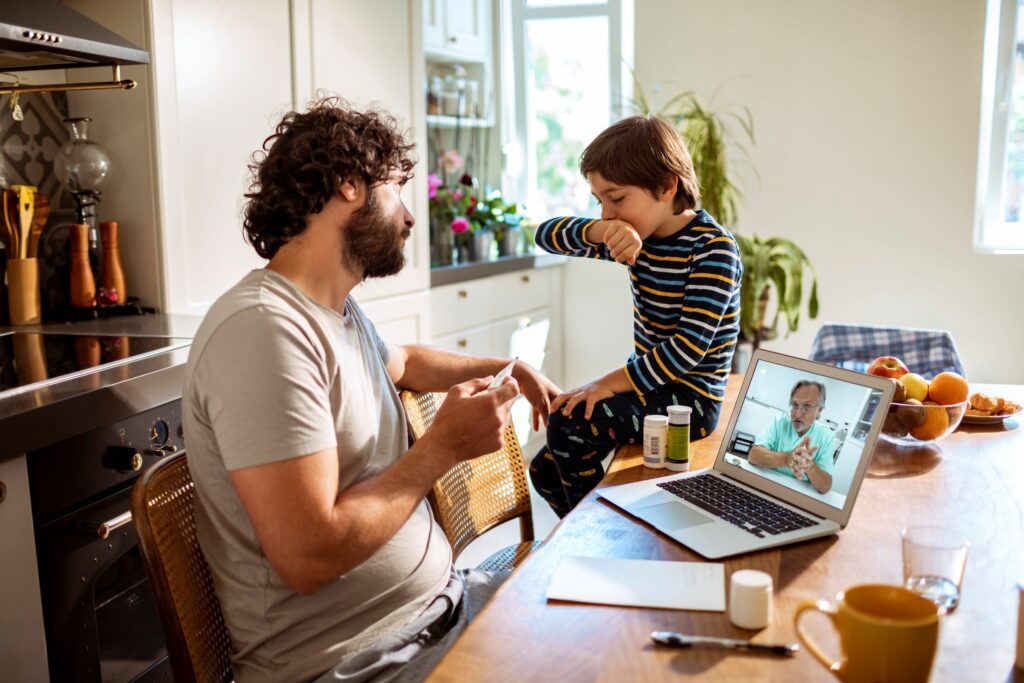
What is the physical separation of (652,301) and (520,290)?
7.22 ft

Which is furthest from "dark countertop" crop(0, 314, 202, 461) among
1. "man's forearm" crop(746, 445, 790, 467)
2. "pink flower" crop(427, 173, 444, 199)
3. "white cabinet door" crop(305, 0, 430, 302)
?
"pink flower" crop(427, 173, 444, 199)

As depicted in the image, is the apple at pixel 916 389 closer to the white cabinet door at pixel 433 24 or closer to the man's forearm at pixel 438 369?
the man's forearm at pixel 438 369

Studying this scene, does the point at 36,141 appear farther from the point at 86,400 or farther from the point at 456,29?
the point at 456,29

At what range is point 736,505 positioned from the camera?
131 centimetres

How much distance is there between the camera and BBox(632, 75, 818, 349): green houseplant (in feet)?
12.2

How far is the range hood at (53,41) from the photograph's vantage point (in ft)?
5.38

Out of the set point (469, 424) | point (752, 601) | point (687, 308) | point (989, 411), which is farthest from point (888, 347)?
point (752, 601)

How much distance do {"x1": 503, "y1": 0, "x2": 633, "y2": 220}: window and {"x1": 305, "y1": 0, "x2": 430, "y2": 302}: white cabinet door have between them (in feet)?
4.44

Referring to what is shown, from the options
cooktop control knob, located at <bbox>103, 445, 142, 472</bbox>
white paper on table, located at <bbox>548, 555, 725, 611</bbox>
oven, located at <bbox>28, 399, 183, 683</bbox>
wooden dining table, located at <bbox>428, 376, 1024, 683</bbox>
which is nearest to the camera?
wooden dining table, located at <bbox>428, 376, 1024, 683</bbox>

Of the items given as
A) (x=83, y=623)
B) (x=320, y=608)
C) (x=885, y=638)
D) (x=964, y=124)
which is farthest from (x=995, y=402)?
(x=964, y=124)

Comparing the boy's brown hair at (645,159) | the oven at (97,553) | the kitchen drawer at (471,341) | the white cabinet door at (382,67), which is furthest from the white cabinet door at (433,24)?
the oven at (97,553)

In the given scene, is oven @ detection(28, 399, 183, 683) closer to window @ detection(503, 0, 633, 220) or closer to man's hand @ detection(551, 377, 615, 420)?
man's hand @ detection(551, 377, 615, 420)

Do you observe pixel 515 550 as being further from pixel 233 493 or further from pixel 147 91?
pixel 147 91

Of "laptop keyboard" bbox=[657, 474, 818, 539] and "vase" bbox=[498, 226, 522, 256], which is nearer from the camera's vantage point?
"laptop keyboard" bbox=[657, 474, 818, 539]
